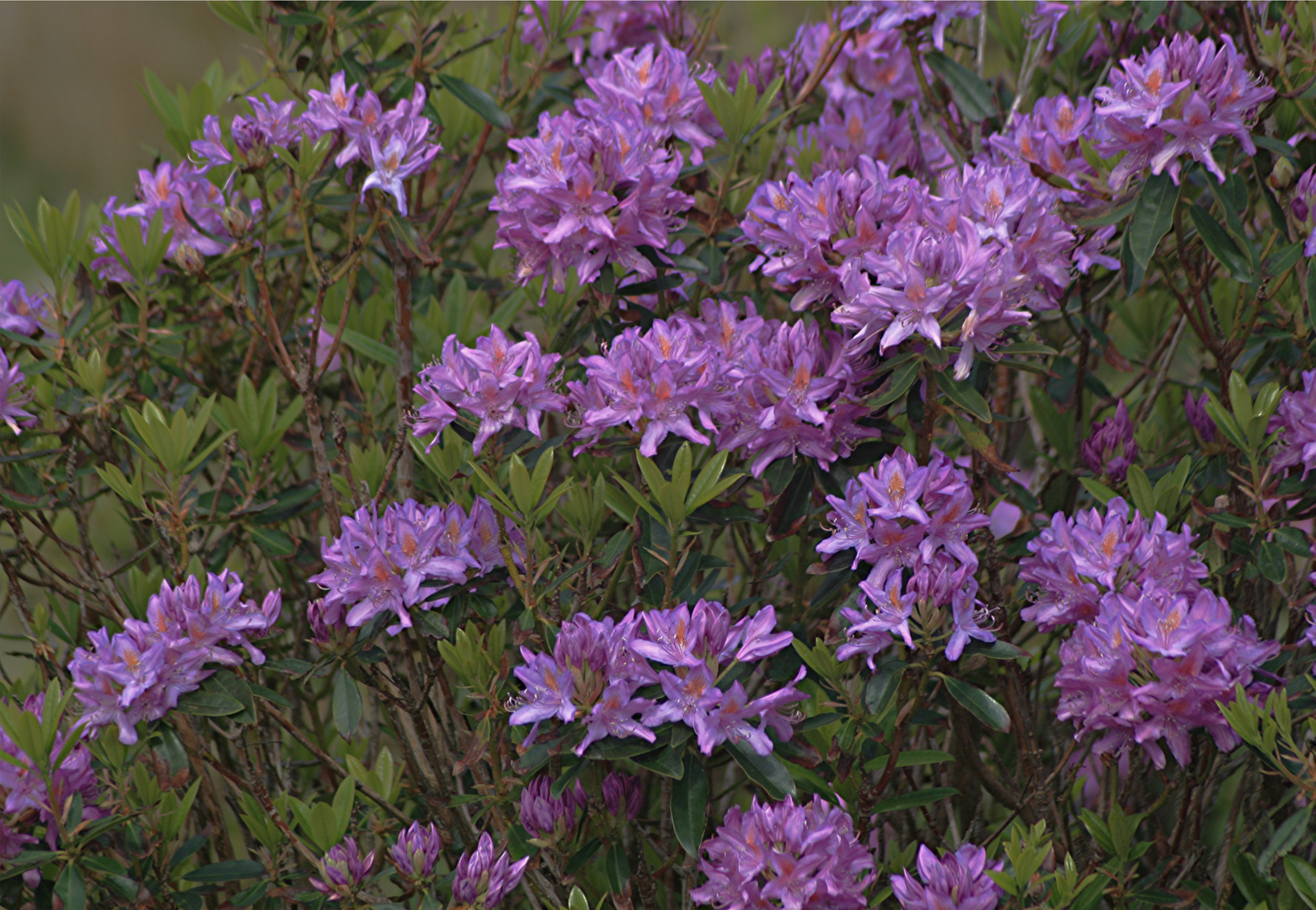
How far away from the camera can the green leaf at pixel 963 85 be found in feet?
7.76

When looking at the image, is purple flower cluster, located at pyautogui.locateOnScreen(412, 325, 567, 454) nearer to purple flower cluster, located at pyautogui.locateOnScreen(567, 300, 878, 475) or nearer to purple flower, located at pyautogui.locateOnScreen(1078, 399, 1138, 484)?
purple flower cluster, located at pyautogui.locateOnScreen(567, 300, 878, 475)

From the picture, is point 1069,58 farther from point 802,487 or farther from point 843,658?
point 843,658

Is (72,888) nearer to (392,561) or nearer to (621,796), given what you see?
(392,561)

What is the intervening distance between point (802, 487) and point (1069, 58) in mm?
1407

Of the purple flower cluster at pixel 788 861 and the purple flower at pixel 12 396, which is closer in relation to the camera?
the purple flower cluster at pixel 788 861

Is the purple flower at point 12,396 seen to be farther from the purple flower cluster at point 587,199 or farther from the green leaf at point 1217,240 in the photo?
the green leaf at point 1217,240

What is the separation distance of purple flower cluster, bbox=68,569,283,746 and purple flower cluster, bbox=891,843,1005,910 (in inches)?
41.0

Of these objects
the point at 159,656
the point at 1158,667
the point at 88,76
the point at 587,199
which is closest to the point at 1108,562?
the point at 1158,667

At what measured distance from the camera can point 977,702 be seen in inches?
67.4

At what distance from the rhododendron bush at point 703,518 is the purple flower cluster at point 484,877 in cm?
1

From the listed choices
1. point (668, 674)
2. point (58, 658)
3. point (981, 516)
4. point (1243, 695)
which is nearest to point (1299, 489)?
point (1243, 695)

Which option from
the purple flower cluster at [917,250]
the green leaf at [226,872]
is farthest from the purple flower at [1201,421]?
the green leaf at [226,872]

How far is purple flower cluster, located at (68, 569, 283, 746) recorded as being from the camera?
1.70 m

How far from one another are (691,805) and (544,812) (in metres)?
0.25
